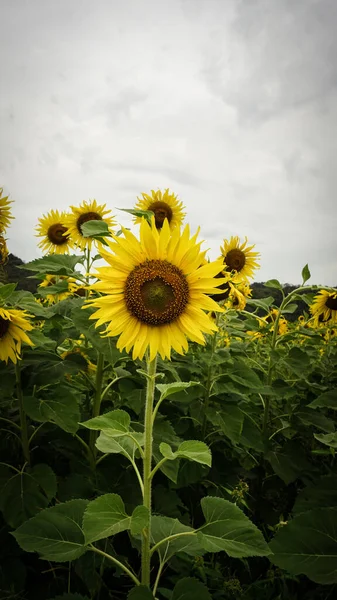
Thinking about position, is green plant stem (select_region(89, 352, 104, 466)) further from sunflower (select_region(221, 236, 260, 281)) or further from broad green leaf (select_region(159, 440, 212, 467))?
sunflower (select_region(221, 236, 260, 281))

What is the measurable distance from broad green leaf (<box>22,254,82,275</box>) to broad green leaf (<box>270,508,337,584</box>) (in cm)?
189

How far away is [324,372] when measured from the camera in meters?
4.20

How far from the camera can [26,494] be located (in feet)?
7.21

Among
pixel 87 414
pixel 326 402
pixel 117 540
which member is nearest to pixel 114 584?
pixel 117 540

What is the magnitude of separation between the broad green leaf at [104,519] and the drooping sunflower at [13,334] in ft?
3.77

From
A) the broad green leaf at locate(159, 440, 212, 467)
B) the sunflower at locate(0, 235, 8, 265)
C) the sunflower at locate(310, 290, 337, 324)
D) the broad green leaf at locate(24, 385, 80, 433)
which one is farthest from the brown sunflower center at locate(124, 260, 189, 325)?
the sunflower at locate(310, 290, 337, 324)

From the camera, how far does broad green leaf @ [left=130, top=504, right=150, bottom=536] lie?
138 cm

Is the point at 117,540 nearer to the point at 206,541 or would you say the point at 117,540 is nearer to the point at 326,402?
the point at 206,541

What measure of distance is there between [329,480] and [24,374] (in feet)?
6.59

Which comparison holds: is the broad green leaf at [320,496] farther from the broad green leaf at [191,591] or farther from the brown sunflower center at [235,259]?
the brown sunflower center at [235,259]

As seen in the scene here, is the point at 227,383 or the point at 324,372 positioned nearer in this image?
the point at 227,383

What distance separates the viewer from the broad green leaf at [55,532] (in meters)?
1.66

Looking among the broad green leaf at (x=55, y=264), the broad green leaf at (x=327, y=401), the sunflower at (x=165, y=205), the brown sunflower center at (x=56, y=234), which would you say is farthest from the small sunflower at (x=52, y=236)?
the broad green leaf at (x=327, y=401)

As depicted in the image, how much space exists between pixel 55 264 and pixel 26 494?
143 cm
